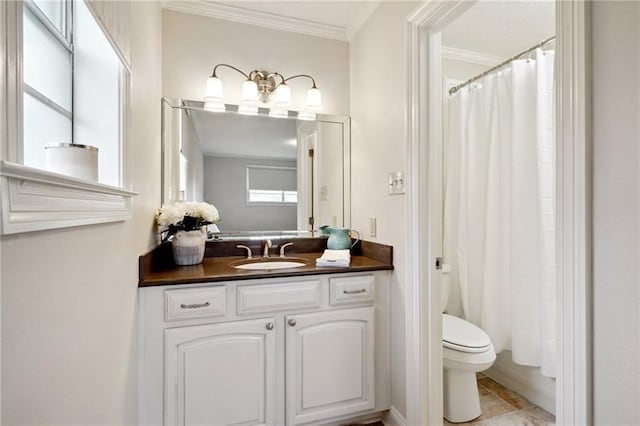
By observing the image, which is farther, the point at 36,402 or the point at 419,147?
the point at 419,147

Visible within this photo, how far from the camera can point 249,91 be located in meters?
1.95

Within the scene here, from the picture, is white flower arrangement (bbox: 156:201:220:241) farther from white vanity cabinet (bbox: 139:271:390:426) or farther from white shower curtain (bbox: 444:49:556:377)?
white shower curtain (bbox: 444:49:556:377)

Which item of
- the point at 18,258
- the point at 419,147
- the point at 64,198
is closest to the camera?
the point at 18,258

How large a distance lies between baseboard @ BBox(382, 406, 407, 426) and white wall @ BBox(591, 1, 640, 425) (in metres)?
1.02

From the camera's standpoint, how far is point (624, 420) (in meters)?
0.67

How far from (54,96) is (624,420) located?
5.14 feet

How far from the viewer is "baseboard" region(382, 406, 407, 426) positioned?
1.54 meters

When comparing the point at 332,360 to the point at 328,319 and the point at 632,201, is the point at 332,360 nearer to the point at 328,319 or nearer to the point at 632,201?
the point at 328,319

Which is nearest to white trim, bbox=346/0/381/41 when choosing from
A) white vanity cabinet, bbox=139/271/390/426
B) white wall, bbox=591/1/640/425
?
white wall, bbox=591/1/640/425

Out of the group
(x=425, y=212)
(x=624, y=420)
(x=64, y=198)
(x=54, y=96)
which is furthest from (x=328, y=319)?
(x=54, y=96)

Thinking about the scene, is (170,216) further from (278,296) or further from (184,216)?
(278,296)

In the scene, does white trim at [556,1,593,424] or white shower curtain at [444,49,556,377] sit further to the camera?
white shower curtain at [444,49,556,377]

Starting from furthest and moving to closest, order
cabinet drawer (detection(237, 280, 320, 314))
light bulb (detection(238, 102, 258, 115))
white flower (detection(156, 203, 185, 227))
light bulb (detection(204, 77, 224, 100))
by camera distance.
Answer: light bulb (detection(238, 102, 258, 115)), light bulb (detection(204, 77, 224, 100)), white flower (detection(156, 203, 185, 227)), cabinet drawer (detection(237, 280, 320, 314))

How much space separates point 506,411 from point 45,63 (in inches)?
102
